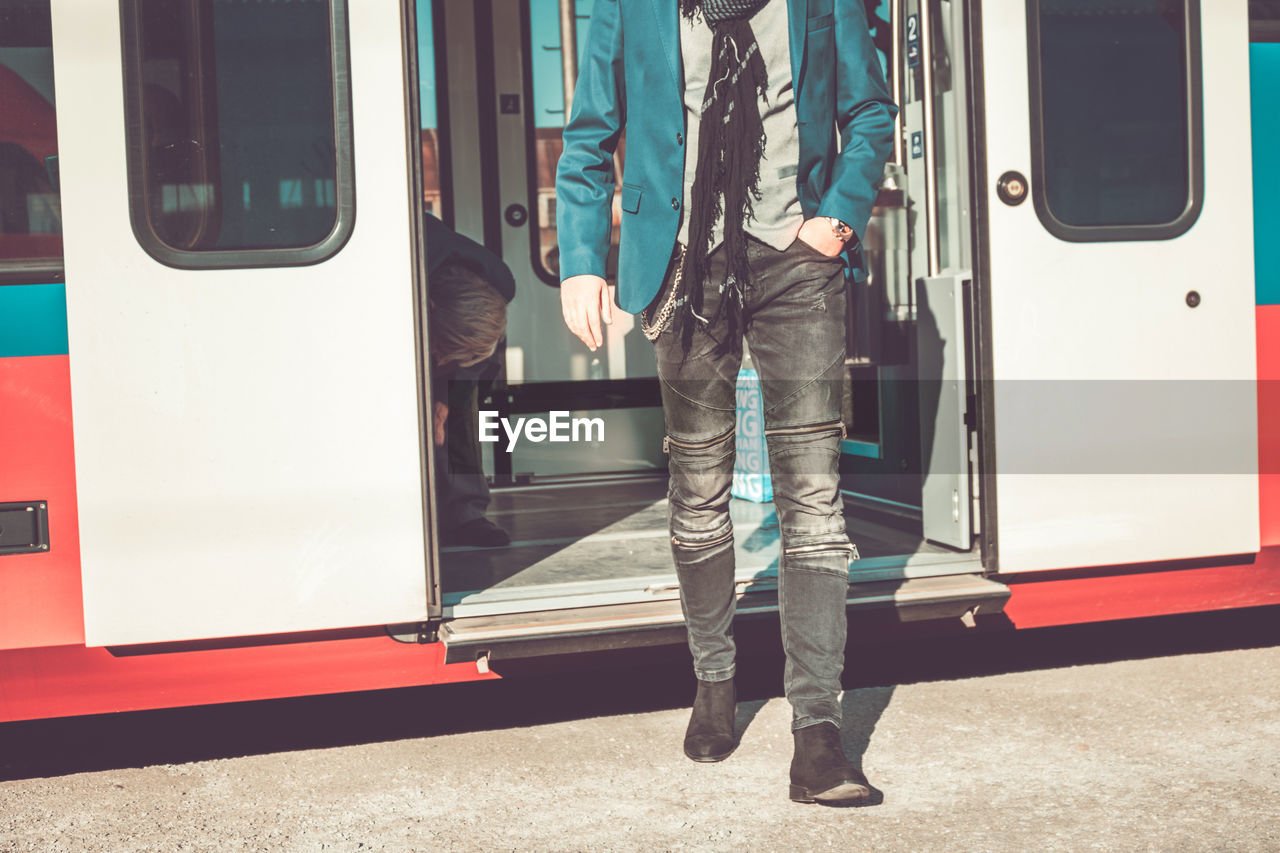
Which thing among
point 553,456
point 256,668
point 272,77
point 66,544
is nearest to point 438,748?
point 256,668

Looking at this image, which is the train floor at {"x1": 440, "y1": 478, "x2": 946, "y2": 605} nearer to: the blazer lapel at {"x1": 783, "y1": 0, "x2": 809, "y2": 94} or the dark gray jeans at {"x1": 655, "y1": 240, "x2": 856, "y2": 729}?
the dark gray jeans at {"x1": 655, "y1": 240, "x2": 856, "y2": 729}

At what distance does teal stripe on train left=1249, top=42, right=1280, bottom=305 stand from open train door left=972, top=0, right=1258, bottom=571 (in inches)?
2.3

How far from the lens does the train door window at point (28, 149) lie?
9.45 feet

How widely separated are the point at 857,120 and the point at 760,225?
0.99 ft

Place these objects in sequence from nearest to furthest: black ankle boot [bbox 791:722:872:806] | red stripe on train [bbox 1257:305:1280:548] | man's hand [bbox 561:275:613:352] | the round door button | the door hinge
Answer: black ankle boot [bbox 791:722:872:806], man's hand [bbox 561:275:613:352], the door hinge, the round door button, red stripe on train [bbox 1257:305:1280:548]

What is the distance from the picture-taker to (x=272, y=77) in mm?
2963

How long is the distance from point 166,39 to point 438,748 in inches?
73.2

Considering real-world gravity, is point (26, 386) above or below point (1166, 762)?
above

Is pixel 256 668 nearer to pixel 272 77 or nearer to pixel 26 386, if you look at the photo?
pixel 26 386

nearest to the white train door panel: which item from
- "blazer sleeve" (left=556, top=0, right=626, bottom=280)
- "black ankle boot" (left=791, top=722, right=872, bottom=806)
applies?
"blazer sleeve" (left=556, top=0, right=626, bottom=280)

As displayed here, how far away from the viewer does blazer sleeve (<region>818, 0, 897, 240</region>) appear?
255cm

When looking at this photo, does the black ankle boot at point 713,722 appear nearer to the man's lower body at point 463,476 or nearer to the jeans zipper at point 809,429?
the jeans zipper at point 809,429

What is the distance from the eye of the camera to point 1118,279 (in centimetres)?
345

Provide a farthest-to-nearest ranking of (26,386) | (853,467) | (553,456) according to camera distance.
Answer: (553,456) < (853,467) < (26,386)
